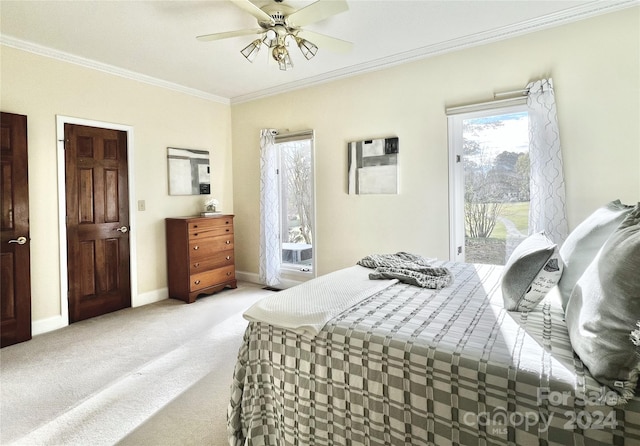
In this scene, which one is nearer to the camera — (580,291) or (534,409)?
(534,409)

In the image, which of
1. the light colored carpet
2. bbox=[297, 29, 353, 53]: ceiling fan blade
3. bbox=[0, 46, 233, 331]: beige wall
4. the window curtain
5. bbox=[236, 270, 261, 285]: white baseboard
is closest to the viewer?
the light colored carpet

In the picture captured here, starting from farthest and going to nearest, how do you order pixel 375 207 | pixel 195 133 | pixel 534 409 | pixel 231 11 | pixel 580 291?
pixel 195 133 → pixel 375 207 → pixel 231 11 → pixel 580 291 → pixel 534 409

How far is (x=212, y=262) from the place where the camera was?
4.32 m

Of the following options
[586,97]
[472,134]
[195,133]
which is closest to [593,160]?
[586,97]

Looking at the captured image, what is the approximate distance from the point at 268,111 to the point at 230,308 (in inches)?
108

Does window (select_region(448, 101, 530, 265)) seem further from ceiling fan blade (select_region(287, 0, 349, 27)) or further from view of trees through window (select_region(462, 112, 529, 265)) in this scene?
ceiling fan blade (select_region(287, 0, 349, 27))

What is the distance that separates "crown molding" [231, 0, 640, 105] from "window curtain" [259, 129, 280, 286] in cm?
79

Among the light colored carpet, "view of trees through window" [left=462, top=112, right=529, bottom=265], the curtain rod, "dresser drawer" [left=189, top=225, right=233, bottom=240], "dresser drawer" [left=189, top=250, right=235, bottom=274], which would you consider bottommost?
the light colored carpet

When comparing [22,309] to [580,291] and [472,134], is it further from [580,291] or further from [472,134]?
[472,134]

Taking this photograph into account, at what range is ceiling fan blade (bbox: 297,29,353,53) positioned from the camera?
8.31 feet

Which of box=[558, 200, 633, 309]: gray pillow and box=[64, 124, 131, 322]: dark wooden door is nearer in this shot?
box=[558, 200, 633, 309]: gray pillow

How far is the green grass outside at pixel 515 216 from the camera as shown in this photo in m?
3.04

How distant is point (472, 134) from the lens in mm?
3256

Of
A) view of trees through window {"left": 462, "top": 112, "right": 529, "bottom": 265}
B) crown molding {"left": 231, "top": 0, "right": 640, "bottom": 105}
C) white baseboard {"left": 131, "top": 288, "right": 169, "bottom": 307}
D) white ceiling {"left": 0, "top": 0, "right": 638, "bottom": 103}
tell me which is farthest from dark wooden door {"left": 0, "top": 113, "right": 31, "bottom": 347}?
view of trees through window {"left": 462, "top": 112, "right": 529, "bottom": 265}
